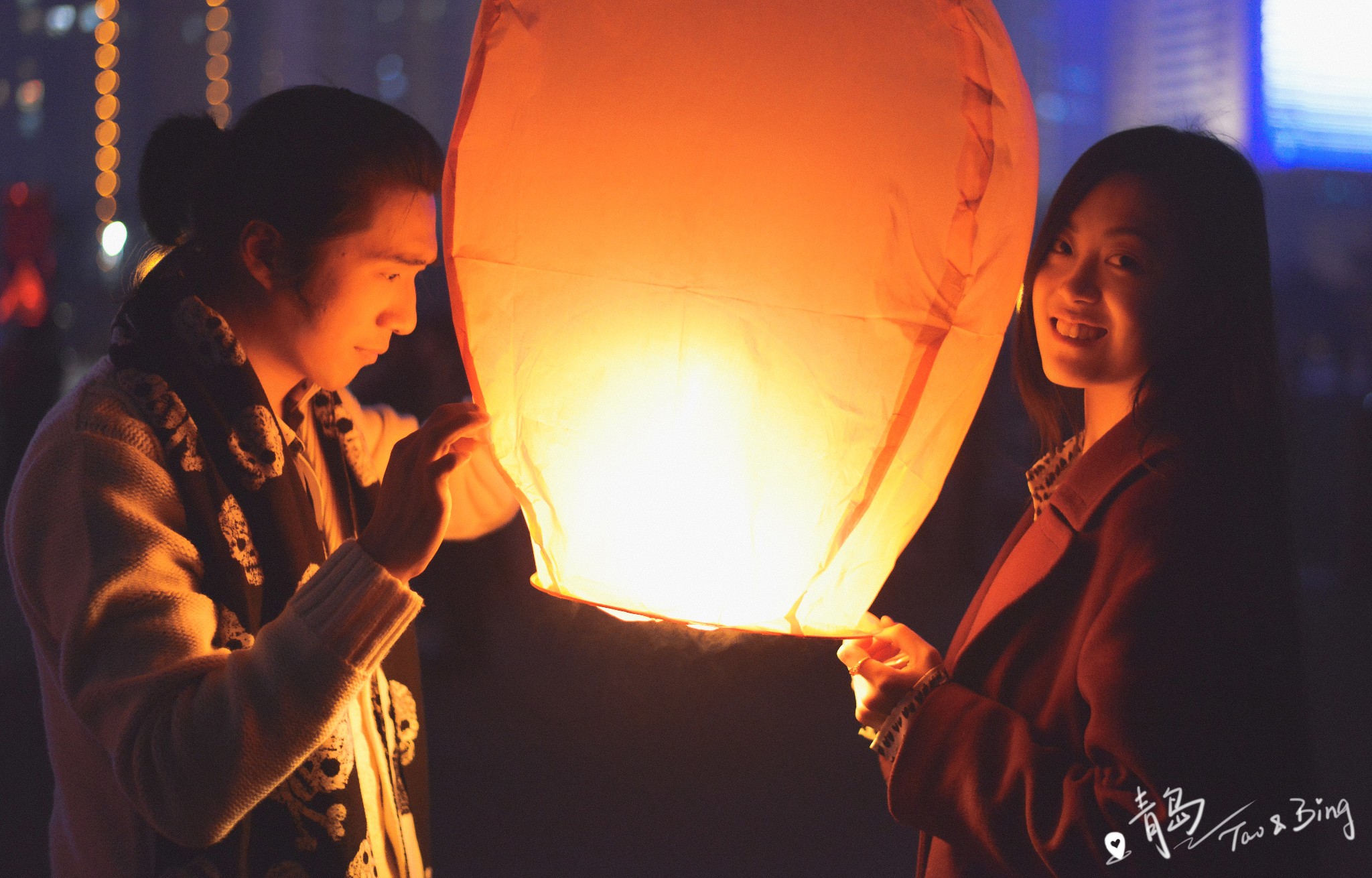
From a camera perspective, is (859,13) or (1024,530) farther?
(1024,530)

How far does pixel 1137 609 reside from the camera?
745 mm

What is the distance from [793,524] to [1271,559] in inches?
16.1

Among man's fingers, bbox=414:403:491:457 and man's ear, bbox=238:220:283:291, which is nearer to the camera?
man's fingers, bbox=414:403:491:457

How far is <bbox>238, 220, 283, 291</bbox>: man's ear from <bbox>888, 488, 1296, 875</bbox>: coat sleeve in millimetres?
868

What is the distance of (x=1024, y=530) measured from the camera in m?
1.02

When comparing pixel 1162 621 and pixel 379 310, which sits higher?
pixel 379 310

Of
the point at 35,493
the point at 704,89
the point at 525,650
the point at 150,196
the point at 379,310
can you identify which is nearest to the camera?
the point at 704,89

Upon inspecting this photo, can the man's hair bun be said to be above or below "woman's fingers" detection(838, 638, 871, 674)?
above

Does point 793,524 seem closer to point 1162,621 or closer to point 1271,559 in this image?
point 1162,621


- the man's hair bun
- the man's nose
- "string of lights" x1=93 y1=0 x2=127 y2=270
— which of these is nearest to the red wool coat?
the man's nose

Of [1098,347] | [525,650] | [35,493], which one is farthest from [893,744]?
[525,650]

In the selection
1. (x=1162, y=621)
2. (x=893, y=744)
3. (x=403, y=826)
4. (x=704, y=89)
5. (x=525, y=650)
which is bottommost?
(x=525, y=650)

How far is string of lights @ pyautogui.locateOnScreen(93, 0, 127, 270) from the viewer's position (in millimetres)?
8617

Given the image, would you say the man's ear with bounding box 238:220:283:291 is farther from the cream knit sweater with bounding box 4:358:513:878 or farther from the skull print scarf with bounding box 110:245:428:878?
the cream knit sweater with bounding box 4:358:513:878
